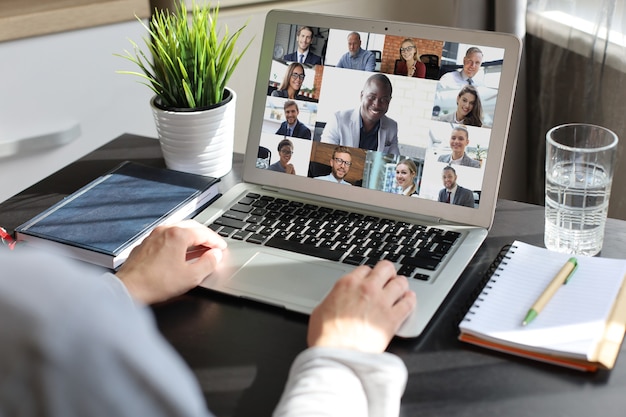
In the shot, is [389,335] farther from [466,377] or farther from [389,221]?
[389,221]

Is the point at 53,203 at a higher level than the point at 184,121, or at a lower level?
lower

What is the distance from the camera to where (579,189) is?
127 centimetres

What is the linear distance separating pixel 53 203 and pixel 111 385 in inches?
43.5

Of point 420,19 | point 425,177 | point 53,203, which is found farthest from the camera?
point 420,19

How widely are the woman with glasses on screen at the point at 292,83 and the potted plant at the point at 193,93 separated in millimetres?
129

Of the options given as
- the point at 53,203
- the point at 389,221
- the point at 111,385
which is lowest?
the point at 53,203

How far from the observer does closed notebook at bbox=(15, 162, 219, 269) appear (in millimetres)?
1330

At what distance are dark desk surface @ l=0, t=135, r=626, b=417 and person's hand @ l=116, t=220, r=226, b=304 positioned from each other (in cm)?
3

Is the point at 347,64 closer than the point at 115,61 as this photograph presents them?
Yes

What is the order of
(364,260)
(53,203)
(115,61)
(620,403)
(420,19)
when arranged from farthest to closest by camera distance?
1. (420,19)
2. (115,61)
3. (53,203)
4. (364,260)
5. (620,403)

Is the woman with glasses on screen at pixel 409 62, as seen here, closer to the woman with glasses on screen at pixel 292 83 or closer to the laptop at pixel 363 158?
the laptop at pixel 363 158

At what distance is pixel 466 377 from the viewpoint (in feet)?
3.43

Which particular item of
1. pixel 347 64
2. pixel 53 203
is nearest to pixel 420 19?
pixel 347 64

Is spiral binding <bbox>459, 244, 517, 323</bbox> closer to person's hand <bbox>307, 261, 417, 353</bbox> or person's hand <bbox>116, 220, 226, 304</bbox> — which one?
person's hand <bbox>307, 261, 417, 353</bbox>
